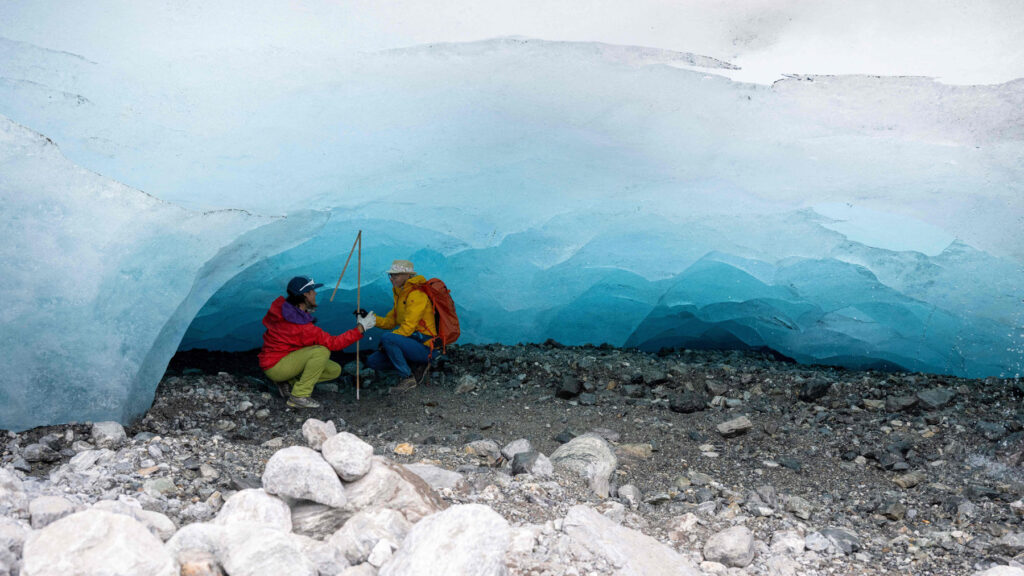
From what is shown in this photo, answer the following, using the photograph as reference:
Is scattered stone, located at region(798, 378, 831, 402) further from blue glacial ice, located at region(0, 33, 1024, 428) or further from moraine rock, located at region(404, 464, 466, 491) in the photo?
moraine rock, located at region(404, 464, 466, 491)

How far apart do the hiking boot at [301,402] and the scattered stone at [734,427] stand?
270 centimetres

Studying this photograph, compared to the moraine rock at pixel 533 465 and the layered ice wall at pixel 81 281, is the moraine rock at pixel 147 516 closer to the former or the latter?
the moraine rock at pixel 533 465

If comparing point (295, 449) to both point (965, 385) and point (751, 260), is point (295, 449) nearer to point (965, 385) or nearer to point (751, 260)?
point (751, 260)

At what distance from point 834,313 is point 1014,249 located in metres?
1.66

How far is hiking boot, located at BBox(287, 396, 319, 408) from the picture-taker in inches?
195

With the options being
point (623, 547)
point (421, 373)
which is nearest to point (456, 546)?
point (623, 547)

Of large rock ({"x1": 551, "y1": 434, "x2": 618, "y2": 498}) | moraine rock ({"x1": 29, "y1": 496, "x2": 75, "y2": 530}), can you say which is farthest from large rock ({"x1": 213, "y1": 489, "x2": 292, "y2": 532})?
large rock ({"x1": 551, "y1": 434, "x2": 618, "y2": 498})

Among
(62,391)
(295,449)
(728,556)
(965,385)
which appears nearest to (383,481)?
(295,449)

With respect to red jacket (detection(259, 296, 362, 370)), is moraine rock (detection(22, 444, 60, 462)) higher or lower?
lower

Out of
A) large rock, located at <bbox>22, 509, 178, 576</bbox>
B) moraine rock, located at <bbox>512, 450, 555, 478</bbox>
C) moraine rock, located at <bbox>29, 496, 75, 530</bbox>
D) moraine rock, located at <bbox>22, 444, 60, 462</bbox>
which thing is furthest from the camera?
moraine rock, located at <bbox>22, 444, 60, 462</bbox>

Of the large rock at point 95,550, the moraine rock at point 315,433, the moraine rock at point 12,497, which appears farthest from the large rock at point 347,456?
the moraine rock at point 12,497

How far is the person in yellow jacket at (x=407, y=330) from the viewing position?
5166mm

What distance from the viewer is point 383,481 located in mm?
2793

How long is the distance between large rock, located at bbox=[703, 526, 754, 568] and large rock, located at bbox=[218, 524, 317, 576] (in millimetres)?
1534
